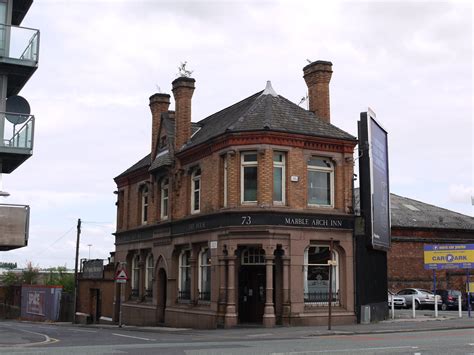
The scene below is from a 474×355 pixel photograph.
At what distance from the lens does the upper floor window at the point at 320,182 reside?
1022 inches

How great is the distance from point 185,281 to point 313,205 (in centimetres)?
738

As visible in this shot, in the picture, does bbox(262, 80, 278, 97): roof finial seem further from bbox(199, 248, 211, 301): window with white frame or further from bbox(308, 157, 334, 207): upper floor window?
bbox(199, 248, 211, 301): window with white frame

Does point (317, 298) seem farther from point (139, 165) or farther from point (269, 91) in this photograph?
point (139, 165)

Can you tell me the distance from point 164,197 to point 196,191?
157 inches

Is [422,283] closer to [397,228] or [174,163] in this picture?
[397,228]

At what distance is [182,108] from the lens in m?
29.7

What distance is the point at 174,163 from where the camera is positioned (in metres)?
29.7

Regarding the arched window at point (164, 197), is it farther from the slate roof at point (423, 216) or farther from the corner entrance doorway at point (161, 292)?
the slate roof at point (423, 216)

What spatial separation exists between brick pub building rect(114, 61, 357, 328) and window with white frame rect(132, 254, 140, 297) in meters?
5.59

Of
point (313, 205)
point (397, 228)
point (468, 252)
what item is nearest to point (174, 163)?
point (313, 205)

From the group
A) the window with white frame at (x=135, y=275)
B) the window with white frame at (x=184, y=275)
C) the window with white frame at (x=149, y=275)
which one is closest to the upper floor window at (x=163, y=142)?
the window with white frame at (x=184, y=275)

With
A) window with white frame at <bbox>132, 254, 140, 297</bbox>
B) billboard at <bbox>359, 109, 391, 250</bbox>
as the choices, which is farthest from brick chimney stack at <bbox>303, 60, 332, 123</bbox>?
window with white frame at <bbox>132, 254, 140, 297</bbox>

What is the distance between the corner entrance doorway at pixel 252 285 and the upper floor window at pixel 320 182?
315 centimetres

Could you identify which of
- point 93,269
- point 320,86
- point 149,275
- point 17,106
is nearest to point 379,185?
point 320,86
